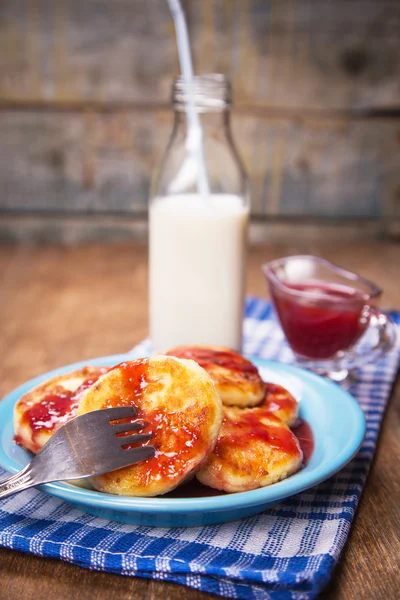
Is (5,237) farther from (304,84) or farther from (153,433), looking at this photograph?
(153,433)

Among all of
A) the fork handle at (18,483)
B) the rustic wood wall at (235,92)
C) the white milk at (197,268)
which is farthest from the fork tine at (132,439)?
the rustic wood wall at (235,92)

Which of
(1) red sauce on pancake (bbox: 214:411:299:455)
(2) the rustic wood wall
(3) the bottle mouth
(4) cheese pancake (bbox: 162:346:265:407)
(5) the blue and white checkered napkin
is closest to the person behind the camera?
(5) the blue and white checkered napkin

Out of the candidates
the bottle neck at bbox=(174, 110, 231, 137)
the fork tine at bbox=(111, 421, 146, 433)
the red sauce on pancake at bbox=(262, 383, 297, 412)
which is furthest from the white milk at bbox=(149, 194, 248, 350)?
the fork tine at bbox=(111, 421, 146, 433)

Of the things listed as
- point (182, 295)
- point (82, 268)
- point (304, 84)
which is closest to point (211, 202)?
point (182, 295)

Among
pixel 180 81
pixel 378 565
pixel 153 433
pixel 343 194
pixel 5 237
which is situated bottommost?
pixel 5 237

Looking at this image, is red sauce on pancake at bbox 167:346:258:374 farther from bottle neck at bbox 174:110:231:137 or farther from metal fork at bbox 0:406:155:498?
bottle neck at bbox 174:110:231:137

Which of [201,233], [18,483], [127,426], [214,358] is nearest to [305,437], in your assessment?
[214,358]

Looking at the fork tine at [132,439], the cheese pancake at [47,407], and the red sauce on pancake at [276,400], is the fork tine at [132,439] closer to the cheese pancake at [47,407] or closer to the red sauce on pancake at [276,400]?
the cheese pancake at [47,407]

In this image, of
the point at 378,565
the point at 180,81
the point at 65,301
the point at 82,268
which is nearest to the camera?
the point at 378,565

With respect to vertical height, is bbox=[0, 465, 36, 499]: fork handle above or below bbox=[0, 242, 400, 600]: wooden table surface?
above
